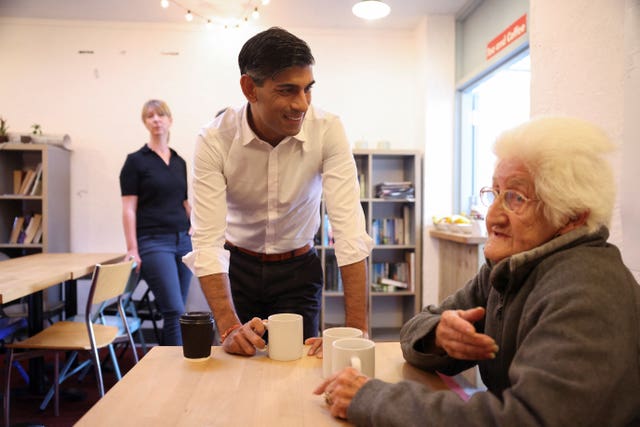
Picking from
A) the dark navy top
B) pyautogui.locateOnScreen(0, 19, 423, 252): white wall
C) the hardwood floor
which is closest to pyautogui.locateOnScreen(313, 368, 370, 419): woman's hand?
the hardwood floor

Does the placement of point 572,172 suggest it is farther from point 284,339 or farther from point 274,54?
point 274,54

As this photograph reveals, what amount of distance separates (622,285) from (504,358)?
274mm

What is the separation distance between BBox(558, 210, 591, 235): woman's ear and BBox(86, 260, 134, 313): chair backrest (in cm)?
240

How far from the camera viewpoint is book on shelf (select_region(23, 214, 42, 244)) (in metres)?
4.55

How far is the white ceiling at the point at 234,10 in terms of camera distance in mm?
4438

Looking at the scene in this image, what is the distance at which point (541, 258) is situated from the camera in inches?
37.5

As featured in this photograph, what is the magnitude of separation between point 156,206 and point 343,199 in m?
2.30

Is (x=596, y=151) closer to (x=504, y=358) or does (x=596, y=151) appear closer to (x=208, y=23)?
(x=504, y=358)

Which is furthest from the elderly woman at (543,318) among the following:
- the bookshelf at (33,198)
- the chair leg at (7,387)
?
the bookshelf at (33,198)

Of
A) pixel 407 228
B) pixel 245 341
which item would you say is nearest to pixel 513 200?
pixel 245 341

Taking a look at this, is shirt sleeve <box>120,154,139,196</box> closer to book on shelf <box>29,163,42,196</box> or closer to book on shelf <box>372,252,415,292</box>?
book on shelf <box>29,163,42,196</box>

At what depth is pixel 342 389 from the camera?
0.96 metres

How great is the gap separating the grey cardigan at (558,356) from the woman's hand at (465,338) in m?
0.06

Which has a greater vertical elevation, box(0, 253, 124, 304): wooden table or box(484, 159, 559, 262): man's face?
box(484, 159, 559, 262): man's face
